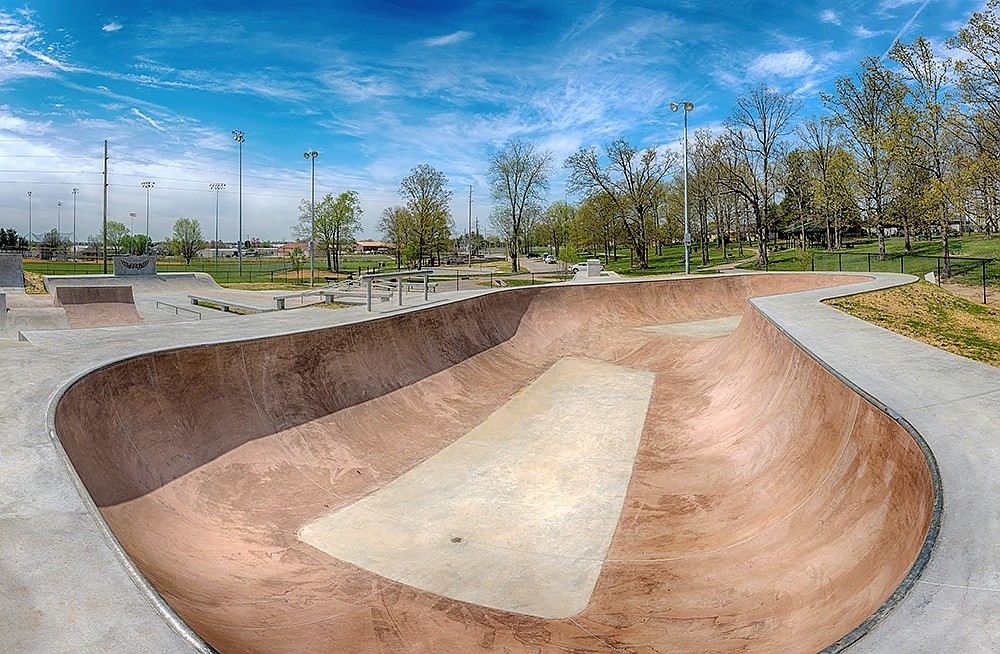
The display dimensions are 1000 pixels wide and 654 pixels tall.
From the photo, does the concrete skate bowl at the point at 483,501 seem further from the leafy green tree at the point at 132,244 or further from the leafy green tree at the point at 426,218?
the leafy green tree at the point at 132,244

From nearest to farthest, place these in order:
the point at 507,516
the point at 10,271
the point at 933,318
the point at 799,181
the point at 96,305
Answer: the point at 507,516 → the point at 933,318 → the point at 96,305 → the point at 10,271 → the point at 799,181

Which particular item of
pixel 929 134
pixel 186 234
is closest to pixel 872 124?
pixel 929 134

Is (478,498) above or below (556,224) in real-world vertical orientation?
below

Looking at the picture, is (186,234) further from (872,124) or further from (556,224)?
(872,124)

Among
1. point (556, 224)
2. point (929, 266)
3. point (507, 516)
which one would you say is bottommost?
point (507, 516)

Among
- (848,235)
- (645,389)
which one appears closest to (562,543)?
(645,389)

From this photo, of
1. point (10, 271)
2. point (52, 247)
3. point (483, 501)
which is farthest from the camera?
point (52, 247)

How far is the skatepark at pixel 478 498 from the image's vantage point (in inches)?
139

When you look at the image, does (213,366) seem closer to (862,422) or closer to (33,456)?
(33,456)

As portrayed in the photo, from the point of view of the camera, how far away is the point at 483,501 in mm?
7633

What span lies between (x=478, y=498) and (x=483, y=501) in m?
0.11

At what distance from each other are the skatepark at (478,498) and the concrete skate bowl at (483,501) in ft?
0.13

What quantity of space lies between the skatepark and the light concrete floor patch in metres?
0.04

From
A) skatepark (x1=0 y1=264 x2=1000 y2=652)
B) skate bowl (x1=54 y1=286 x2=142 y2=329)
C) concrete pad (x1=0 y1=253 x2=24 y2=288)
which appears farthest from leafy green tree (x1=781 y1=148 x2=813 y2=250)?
concrete pad (x1=0 y1=253 x2=24 y2=288)
